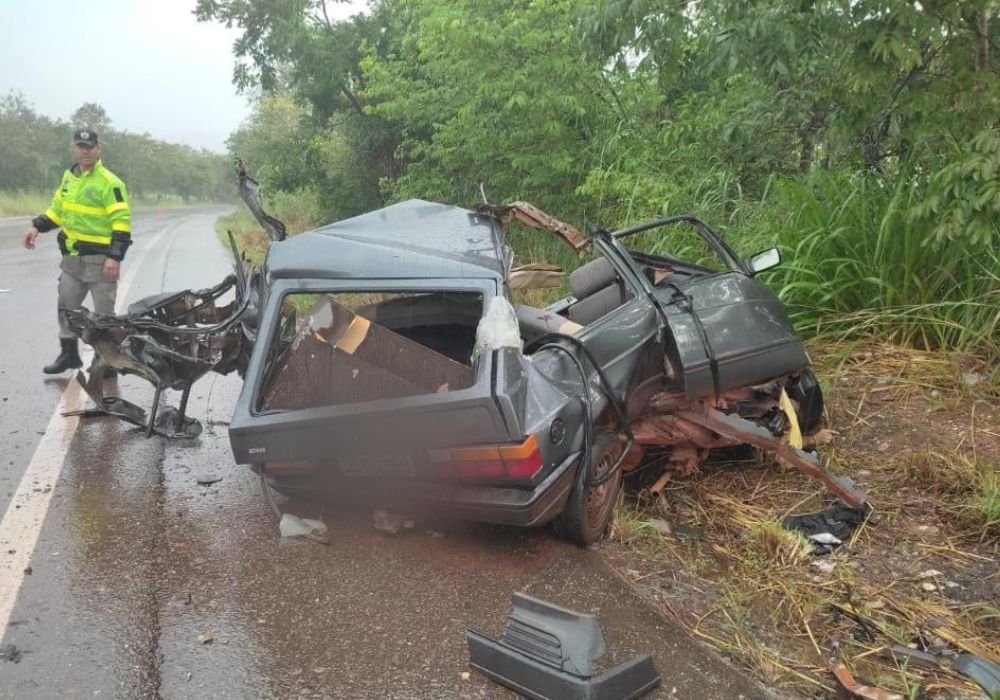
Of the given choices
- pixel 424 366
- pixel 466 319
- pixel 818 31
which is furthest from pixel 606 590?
pixel 818 31

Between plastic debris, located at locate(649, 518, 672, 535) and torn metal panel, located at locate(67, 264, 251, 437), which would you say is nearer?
plastic debris, located at locate(649, 518, 672, 535)

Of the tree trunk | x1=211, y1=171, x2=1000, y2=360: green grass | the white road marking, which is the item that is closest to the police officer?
the white road marking

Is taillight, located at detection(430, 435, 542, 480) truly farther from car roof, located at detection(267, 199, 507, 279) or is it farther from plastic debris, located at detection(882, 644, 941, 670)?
plastic debris, located at detection(882, 644, 941, 670)

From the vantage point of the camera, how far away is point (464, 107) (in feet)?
29.5

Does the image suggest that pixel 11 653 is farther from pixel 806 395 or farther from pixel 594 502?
pixel 806 395

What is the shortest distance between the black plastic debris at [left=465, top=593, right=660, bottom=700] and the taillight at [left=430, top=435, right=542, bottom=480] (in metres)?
0.54

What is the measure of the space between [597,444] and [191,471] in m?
2.45

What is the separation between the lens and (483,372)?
3.10 metres

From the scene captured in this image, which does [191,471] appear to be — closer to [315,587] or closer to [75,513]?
[75,513]

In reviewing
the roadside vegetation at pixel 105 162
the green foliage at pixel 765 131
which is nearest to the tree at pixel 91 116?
the roadside vegetation at pixel 105 162

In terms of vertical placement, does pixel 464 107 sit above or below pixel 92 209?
above

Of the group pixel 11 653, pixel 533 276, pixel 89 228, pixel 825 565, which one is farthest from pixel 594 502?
pixel 89 228

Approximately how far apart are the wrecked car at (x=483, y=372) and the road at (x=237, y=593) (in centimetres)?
29

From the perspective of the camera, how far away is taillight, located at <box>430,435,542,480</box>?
301 cm
